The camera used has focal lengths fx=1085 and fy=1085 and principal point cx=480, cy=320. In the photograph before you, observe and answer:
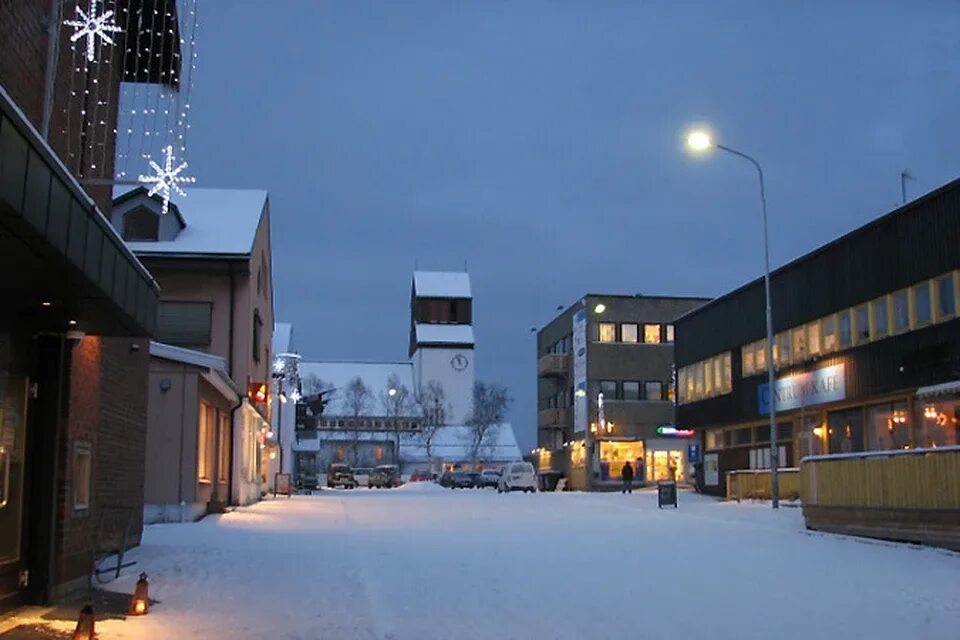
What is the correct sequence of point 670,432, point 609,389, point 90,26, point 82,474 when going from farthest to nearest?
point 609,389 → point 670,432 → point 82,474 → point 90,26

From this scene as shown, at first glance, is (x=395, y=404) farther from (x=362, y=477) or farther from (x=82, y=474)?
(x=82, y=474)

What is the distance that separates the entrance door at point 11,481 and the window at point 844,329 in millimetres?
27962

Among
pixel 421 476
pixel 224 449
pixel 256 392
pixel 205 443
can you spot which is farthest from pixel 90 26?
pixel 421 476

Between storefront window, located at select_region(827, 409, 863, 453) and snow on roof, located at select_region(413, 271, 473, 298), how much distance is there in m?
71.2

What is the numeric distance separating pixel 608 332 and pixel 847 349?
37.3 metres

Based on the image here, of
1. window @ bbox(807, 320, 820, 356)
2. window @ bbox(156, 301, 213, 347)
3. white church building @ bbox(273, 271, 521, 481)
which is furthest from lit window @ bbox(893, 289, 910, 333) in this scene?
white church building @ bbox(273, 271, 521, 481)

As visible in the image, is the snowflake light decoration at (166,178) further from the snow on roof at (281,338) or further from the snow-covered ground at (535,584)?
the snow on roof at (281,338)

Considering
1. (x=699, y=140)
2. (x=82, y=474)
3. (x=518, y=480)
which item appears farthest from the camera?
(x=518, y=480)

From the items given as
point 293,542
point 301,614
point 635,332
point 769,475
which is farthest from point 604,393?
point 301,614

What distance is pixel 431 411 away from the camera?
100 m

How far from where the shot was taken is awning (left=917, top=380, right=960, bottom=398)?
27756 millimetres

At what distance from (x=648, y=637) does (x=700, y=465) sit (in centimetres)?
3980

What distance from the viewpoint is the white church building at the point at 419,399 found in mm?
Result: 97500

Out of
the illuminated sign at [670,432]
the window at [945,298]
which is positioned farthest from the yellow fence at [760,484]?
the illuminated sign at [670,432]
